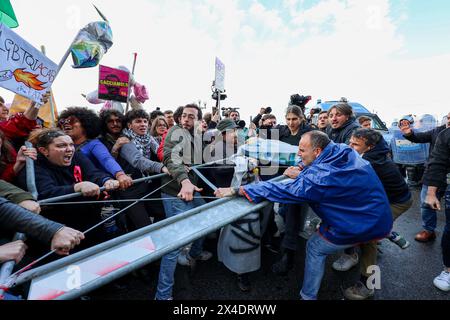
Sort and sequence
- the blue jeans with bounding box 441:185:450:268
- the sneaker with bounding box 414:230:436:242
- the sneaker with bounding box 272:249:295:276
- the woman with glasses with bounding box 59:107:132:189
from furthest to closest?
1. the sneaker with bounding box 414:230:436:242
2. the sneaker with bounding box 272:249:295:276
3. the woman with glasses with bounding box 59:107:132:189
4. the blue jeans with bounding box 441:185:450:268

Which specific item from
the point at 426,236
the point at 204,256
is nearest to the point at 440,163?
the point at 426,236

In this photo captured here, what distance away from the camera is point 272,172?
3.33 meters

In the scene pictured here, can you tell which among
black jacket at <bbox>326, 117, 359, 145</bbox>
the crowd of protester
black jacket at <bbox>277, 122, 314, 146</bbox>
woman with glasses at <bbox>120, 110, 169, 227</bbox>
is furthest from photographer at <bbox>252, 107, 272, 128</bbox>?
woman with glasses at <bbox>120, 110, 169, 227</bbox>

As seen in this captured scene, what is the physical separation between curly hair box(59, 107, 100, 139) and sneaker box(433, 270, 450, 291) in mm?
4567

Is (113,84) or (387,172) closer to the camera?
(387,172)

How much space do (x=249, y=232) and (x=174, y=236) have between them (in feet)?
4.26

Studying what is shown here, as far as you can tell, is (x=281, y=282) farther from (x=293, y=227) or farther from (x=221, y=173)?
(x=221, y=173)

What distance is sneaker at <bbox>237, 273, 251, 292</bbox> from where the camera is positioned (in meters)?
2.50

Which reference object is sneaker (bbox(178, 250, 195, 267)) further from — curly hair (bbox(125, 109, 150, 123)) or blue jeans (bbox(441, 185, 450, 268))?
blue jeans (bbox(441, 185, 450, 268))

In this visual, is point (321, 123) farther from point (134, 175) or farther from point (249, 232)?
point (134, 175)

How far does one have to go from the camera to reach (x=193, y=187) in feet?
7.66

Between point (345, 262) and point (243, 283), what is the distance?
1.47 metres

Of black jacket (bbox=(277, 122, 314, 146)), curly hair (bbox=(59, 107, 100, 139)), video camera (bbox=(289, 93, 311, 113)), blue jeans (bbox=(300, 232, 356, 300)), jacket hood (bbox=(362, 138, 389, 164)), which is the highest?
video camera (bbox=(289, 93, 311, 113))
